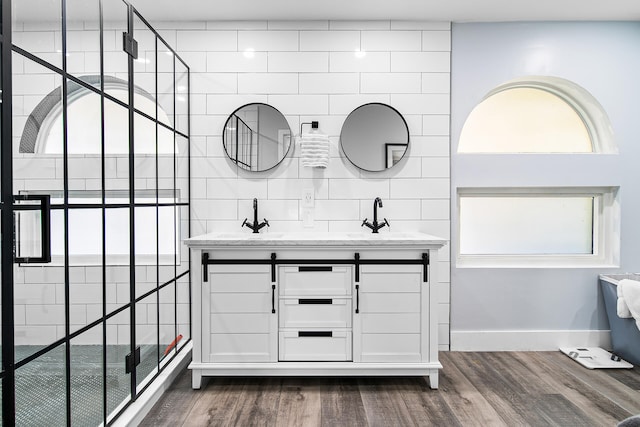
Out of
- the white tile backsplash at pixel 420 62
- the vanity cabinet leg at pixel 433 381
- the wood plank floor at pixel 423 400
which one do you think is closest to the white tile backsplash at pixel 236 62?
the white tile backsplash at pixel 420 62

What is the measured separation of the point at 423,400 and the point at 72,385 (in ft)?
5.98

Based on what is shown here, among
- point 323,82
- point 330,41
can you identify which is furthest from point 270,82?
point 330,41

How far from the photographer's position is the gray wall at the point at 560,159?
124 inches

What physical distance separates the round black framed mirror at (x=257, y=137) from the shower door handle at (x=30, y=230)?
178 cm

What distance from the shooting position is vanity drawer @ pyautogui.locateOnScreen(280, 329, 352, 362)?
8.23 feet

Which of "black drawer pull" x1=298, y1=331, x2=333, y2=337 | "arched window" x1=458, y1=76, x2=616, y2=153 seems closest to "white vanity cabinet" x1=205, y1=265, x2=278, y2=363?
"black drawer pull" x1=298, y1=331, x2=333, y2=337

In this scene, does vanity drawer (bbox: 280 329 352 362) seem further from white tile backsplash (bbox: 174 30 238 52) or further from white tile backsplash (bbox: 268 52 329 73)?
white tile backsplash (bbox: 174 30 238 52)

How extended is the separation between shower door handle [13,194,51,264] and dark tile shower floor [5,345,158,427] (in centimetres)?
30

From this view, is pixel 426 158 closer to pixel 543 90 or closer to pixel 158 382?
pixel 543 90

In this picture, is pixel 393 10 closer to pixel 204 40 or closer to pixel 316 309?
pixel 204 40

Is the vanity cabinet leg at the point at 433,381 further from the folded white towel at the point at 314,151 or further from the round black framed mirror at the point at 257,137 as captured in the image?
the round black framed mirror at the point at 257,137

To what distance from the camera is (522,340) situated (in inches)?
125

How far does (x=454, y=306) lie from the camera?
10.5 ft

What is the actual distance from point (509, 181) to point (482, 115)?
1.96 feet
